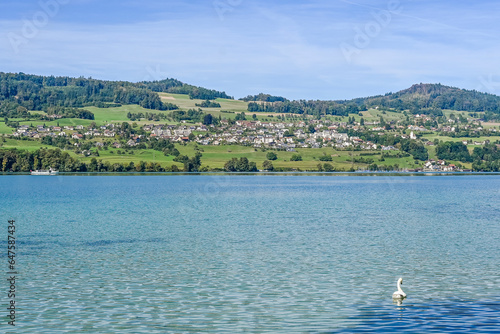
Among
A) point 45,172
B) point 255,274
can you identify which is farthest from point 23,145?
point 255,274

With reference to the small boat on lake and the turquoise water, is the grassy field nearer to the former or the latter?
the small boat on lake

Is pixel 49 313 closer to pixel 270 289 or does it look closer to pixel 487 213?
pixel 270 289

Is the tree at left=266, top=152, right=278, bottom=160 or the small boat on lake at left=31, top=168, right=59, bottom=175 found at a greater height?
the tree at left=266, top=152, right=278, bottom=160

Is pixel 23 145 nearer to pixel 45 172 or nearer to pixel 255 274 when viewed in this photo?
pixel 45 172

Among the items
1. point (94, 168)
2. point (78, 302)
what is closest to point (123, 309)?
point (78, 302)

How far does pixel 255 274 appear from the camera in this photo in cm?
2669

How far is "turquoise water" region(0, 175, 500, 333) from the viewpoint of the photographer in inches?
760

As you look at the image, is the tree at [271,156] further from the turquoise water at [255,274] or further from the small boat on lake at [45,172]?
the turquoise water at [255,274]

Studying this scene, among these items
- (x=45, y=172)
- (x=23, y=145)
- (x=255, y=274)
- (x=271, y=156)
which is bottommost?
(x=45, y=172)

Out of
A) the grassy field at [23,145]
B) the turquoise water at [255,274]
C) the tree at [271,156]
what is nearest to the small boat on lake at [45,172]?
the grassy field at [23,145]

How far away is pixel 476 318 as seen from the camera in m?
19.2

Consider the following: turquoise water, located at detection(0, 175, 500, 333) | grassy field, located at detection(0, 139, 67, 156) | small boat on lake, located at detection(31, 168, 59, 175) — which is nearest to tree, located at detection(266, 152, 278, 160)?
small boat on lake, located at detection(31, 168, 59, 175)

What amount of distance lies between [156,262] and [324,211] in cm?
3297

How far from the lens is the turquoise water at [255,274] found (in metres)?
19.3
